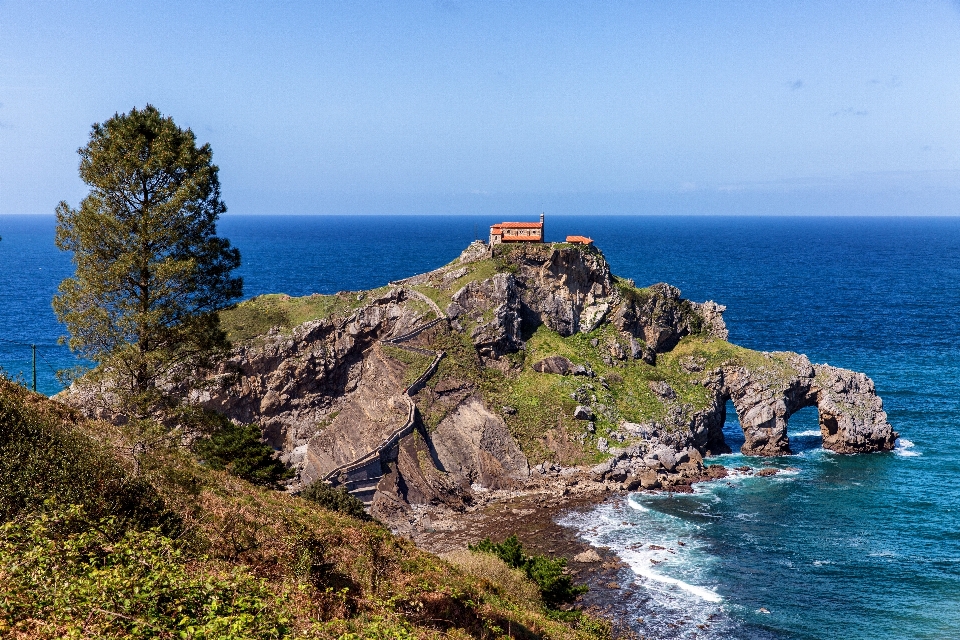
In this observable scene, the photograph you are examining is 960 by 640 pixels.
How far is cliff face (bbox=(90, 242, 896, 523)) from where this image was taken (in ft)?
221

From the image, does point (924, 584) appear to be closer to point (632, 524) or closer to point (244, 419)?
point (632, 524)

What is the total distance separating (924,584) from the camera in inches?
2007

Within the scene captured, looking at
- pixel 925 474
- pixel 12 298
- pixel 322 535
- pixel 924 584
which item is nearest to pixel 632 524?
pixel 924 584

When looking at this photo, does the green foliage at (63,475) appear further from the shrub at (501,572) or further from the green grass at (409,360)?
the green grass at (409,360)

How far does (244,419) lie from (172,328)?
43519mm

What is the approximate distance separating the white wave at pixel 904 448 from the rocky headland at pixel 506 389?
5.32 feet

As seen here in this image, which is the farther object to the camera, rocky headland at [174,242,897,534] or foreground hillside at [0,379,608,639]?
rocky headland at [174,242,897,534]

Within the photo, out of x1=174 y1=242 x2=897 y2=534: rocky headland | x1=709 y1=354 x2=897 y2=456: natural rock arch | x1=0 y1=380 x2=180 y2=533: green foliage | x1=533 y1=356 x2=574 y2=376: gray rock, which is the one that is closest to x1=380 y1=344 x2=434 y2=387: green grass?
x1=174 y1=242 x2=897 y2=534: rocky headland

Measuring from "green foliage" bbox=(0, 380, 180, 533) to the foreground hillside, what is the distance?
0.04 meters

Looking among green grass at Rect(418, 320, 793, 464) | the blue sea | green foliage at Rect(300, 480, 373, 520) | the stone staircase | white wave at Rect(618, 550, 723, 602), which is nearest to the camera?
green foliage at Rect(300, 480, 373, 520)

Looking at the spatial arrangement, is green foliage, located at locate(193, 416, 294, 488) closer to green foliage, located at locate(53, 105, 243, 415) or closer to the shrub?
the shrub

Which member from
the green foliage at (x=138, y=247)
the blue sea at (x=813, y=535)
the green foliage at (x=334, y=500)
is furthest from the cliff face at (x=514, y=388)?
the green foliage at (x=138, y=247)

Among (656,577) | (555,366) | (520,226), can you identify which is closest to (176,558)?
(656,577)

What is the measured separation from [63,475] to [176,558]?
3447 millimetres
